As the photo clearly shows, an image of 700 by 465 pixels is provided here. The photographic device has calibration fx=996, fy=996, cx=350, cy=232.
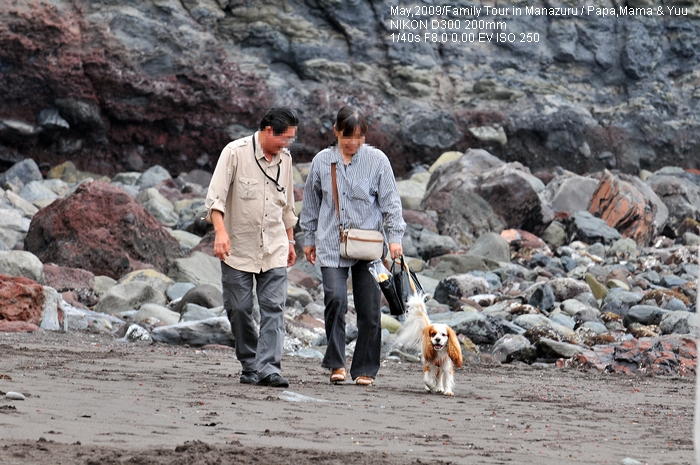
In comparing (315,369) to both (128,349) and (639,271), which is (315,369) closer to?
(128,349)

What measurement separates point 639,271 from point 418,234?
Result: 4.61 meters

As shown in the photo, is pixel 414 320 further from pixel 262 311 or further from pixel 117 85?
pixel 117 85

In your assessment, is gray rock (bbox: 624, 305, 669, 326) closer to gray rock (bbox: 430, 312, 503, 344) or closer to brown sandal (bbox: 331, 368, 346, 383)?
gray rock (bbox: 430, 312, 503, 344)

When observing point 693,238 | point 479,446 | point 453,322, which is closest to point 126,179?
point 693,238

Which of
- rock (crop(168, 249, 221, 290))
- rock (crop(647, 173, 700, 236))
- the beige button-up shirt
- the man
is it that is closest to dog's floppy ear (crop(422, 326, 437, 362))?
the man

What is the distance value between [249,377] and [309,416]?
162 cm

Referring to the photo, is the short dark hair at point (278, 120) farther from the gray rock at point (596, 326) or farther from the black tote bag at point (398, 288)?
the gray rock at point (596, 326)

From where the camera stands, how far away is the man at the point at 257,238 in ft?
23.1

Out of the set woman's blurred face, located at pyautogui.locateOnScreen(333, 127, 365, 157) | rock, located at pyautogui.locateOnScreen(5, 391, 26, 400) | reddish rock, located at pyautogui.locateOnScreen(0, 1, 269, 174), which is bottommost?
rock, located at pyautogui.locateOnScreen(5, 391, 26, 400)

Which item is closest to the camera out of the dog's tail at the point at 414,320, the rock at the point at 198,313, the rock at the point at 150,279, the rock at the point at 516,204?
the dog's tail at the point at 414,320

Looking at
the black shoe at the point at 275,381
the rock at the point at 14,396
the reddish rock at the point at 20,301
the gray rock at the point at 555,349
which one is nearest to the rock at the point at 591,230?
the gray rock at the point at 555,349

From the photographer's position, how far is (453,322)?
11.5 metres

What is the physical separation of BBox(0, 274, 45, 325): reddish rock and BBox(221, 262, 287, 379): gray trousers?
4.45 meters

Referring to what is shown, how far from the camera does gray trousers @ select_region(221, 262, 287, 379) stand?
278 inches
